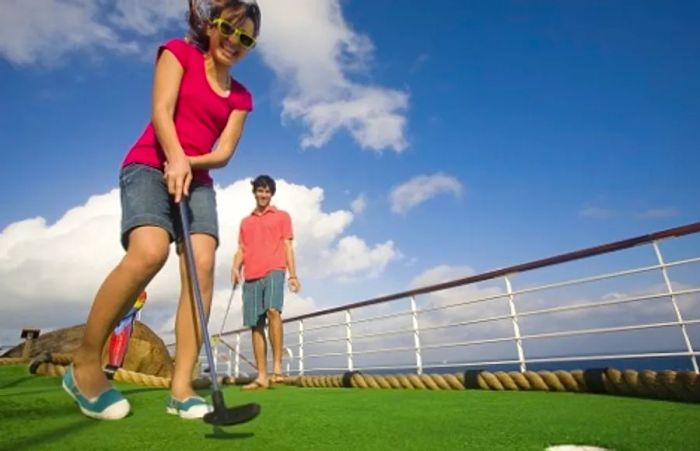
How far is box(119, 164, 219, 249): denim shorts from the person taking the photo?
5.55 feet

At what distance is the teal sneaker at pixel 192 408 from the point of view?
1659 millimetres

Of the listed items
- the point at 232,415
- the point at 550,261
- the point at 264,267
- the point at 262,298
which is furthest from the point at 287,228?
the point at 232,415

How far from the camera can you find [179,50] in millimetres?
1886

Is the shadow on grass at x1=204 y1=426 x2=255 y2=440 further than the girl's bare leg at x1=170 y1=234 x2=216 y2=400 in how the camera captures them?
No

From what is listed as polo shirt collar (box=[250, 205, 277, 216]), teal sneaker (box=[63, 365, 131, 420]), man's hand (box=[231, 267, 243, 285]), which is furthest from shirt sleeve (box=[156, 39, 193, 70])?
man's hand (box=[231, 267, 243, 285])

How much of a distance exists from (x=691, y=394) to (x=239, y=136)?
2.33 m

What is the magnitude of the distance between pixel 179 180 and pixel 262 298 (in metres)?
2.59

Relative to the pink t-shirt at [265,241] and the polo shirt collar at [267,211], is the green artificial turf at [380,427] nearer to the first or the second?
the pink t-shirt at [265,241]

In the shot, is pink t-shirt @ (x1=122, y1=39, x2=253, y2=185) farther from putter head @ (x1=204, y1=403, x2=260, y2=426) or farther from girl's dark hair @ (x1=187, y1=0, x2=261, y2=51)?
putter head @ (x1=204, y1=403, x2=260, y2=426)

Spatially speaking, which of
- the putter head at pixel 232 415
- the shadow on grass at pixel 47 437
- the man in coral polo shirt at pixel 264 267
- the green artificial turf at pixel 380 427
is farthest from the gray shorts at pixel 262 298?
the putter head at pixel 232 415

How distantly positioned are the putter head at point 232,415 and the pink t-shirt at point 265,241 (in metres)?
2.91

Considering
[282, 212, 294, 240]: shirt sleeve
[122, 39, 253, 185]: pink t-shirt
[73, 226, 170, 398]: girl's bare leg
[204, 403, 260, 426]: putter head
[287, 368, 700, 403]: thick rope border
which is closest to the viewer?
[204, 403, 260, 426]: putter head

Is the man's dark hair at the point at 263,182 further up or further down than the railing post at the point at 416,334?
further up

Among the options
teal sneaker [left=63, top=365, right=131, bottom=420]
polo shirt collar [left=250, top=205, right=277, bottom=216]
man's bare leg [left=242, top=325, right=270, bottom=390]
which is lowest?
teal sneaker [left=63, top=365, right=131, bottom=420]
